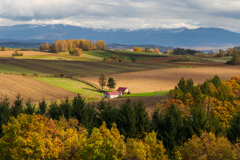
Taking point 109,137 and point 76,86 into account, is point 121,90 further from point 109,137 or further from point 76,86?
point 109,137

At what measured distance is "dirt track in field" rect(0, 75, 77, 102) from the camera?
77.8m

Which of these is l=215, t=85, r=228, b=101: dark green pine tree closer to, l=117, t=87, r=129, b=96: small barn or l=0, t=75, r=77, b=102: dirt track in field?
l=117, t=87, r=129, b=96: small barn

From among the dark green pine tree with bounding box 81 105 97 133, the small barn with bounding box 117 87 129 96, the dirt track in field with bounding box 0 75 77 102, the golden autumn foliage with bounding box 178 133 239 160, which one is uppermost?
the golden autumn foliage with bounding box 178 133 239 160

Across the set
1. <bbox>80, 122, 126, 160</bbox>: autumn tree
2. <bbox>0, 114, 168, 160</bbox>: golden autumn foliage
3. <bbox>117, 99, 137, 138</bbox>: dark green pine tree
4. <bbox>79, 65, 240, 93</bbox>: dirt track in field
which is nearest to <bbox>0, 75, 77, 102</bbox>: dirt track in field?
<bbox>79, 65, 240, 93</bbox>: dirt track in field

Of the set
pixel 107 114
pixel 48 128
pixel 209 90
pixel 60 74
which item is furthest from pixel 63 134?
pixel 60 74

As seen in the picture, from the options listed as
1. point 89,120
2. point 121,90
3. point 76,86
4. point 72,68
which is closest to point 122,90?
point 121,90

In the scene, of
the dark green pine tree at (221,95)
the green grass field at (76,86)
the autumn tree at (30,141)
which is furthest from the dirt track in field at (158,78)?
the autumn tree at (30,141)

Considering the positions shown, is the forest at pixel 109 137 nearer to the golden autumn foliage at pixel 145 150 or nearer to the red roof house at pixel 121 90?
the golden autumn foliage at pixel 145 150

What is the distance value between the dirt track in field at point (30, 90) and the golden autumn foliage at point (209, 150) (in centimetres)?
5000

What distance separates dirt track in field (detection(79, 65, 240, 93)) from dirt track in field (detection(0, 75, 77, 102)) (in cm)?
2379

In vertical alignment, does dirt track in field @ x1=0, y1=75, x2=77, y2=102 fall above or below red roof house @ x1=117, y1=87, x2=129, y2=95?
above

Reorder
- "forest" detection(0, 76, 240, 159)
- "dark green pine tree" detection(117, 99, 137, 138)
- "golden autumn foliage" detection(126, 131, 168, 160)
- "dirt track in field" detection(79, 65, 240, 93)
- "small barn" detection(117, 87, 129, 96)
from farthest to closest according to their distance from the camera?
"dirt track in field" detection(79, 65, 240, 93), "small barn" detection(117, 87, 129, 96), "dark green pine tree" detection(117, 99, 137, 138), "forest" detection(0, 76, 240, 159), "golden autumn foliage" detection(126, 131, 168, 160)

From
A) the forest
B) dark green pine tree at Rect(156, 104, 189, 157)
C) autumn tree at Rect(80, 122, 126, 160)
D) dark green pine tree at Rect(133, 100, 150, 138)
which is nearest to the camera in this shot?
autumn tree at Rect(80, 122, 126, 160)

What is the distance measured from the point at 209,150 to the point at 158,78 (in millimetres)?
93363
